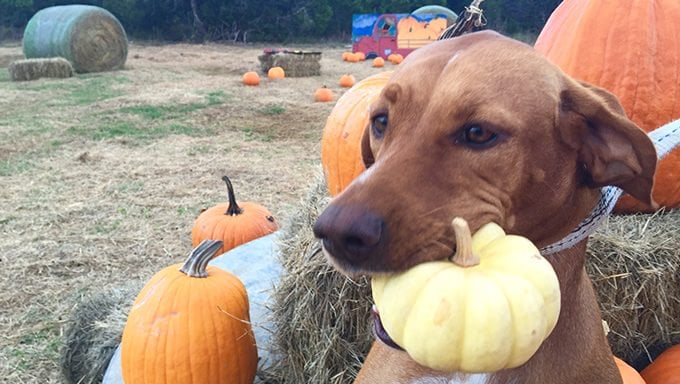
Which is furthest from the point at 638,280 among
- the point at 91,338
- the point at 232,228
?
the point at 91,338

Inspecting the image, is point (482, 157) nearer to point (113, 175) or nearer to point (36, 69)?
point (113, 175)

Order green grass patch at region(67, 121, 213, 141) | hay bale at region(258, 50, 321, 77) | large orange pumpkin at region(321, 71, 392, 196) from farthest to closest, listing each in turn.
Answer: hay bale at region(258, 50, 321, 77) → green grass patch at region(67, 121, 213, 141) → large orange pumpkin at region(321, 71, 392, 196)

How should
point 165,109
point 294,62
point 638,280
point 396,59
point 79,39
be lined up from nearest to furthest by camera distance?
point 638,280, point 165,109, point 294,62, point 79,39, point 396,59

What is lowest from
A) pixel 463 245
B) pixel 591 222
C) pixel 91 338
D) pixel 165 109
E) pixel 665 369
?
pixel 165 109

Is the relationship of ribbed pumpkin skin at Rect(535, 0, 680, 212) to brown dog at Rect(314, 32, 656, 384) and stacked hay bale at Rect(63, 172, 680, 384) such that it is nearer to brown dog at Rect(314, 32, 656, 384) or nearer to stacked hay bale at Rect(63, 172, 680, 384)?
stacked hay bale at Rect(63, 172, 680, 384)

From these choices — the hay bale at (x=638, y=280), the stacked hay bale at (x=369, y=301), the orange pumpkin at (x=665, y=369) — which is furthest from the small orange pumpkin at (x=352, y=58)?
the orange pumpkin at (x=665, y=369)

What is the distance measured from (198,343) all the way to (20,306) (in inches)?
81.0

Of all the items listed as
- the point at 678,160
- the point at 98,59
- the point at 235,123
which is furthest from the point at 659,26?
the point at 98,59

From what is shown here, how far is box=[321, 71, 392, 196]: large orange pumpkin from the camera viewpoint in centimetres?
371

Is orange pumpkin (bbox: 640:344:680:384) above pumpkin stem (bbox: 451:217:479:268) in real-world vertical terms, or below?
below

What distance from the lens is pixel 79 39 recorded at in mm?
18391

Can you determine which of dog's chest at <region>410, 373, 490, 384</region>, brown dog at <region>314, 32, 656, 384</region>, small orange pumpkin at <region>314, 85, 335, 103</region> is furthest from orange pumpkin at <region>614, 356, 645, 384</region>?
small orange pumpkin at <region>314, 85, 335, 103</region>

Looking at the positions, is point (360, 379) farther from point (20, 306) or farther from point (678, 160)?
point (20, 306)

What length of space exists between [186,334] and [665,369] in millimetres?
Answer: 2551
